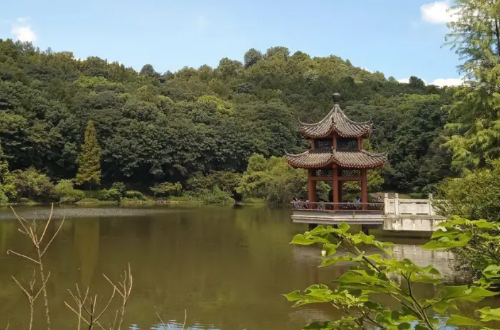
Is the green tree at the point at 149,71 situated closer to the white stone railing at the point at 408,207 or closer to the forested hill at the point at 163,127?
the forested hill at the point at 163,127

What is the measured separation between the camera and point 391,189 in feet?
Result: 122

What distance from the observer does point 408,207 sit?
51.0ft

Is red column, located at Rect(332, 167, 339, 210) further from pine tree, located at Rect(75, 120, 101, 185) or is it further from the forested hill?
pine tree, located at Rect(75, 120, 101, 185)

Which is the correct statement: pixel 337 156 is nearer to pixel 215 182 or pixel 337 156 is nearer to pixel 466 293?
pixel 466 293

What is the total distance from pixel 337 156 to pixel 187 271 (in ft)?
27.3

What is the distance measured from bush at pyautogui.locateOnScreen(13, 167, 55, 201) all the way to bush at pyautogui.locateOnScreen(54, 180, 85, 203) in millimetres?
440

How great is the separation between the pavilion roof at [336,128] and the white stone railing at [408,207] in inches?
110

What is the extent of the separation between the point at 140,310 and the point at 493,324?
16.0 ft

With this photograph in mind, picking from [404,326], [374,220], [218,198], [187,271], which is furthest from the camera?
[218,198]

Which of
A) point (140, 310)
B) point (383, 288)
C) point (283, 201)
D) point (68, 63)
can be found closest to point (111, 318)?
point (140, 310)

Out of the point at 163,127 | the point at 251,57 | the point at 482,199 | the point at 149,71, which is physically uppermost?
the point at 251,57

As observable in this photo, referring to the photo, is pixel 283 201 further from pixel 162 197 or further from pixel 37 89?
pixel 37 89

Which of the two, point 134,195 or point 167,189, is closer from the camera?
point 134,195

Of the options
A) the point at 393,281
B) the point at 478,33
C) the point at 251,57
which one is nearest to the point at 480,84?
the point at 478,33
